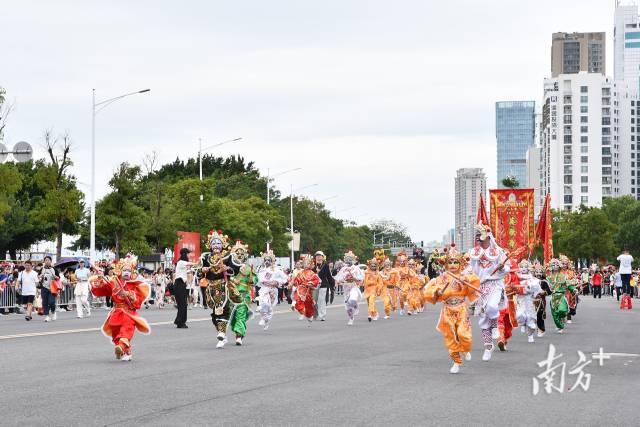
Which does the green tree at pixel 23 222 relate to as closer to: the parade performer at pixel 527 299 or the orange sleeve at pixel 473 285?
the parade performer at pixel 527 299

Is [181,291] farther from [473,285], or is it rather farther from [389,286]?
[473,285]

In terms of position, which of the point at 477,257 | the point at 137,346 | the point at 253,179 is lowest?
the point at 137,346

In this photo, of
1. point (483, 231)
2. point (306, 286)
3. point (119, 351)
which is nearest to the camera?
point (119, 351)

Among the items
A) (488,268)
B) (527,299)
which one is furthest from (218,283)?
(527,299)

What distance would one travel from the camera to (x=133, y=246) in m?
56.3

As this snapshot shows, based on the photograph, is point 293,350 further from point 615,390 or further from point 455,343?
point 615,390

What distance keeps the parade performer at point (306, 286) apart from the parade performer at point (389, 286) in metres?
4.28

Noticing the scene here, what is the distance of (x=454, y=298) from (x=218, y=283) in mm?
5725

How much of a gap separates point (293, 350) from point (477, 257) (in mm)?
3845

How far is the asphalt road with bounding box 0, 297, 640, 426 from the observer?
34.6 ft

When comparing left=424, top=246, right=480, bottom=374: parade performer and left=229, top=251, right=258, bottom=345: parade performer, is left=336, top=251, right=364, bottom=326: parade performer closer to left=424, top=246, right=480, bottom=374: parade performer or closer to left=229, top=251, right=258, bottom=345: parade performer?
left=229, top=251, right=258, bottom=345: parade performer

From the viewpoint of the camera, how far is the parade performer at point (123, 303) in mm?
17266

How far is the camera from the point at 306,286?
99.2ft

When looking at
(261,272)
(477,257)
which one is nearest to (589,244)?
(261,272)
